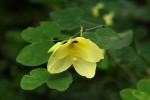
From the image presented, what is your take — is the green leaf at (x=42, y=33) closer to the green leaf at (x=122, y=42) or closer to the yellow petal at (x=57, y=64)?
the yellow petal at (x=57, y=64)

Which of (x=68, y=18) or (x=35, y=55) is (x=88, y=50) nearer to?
(x=35, y=55)

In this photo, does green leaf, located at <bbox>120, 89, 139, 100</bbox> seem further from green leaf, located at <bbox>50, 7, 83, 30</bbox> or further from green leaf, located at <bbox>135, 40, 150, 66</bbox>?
green leaf, located at <bbox>135, 40, 150, 66</bbox>

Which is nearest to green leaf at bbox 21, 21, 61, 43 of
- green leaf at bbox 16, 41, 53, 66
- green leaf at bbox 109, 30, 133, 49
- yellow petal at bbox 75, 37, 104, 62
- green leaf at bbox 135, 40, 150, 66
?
green leaf at bbox 16, 41, 53, 66

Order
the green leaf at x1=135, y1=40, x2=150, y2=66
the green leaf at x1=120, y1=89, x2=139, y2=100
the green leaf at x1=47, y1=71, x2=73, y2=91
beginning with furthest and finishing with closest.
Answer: the green leaf at x1=135, y1=40, x2=150, y2=66
the green leaf at x1=120, y1=89, x2=139, y2=100
the green leaf at x1=47, y1=71, x2=73, y2=91

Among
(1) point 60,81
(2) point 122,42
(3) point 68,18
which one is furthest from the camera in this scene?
(2) point 122,42

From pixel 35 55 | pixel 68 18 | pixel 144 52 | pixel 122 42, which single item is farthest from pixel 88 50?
pixel 144 52

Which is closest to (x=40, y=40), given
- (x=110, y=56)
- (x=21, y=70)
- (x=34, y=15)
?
(x=110, y=56)
